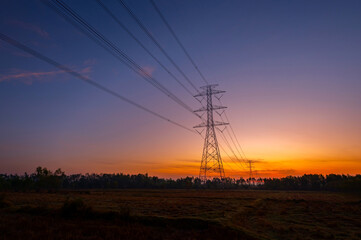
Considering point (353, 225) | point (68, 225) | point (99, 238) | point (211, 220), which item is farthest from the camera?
point (353, 225)

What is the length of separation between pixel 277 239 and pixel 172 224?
9697 millimetres

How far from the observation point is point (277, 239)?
59.2 ft

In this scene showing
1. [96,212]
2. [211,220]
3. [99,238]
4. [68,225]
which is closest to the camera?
[99,238]

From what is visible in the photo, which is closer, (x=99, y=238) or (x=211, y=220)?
(x=99, y=238)

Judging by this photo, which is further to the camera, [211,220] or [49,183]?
[49,183]

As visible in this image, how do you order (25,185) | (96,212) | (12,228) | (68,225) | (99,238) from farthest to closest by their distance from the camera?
(25,185) → (96,212) → (68,225) → (12,228) → (99,238)

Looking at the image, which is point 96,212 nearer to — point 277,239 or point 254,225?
point 254,225

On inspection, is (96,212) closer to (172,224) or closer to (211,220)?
(172,224)

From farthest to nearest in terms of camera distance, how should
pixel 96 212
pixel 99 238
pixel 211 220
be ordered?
pixel 96 212 < pixel 211 220 < pixel 99 238

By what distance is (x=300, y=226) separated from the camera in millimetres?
23406

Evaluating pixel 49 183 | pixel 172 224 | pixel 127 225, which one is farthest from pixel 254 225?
pixel 49 183

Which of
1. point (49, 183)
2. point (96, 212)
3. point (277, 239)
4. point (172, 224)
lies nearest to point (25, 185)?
point (49, 183)

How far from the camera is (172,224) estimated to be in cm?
2266

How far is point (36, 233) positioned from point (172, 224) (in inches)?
459
